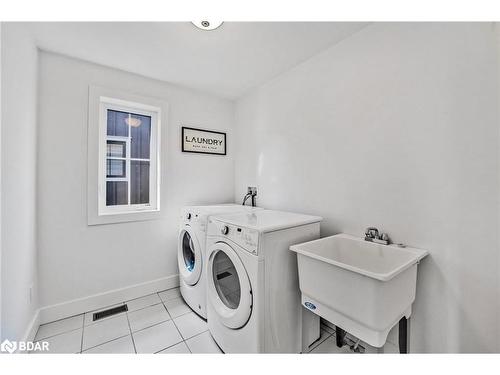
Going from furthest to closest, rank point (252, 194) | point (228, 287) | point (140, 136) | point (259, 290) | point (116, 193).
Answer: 1. point (252, 194)
2. point (140, 136)
3. point (116, 193)
4. point (228, 287)
5. point (259, 290)

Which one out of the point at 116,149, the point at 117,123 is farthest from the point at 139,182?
the point at 117,123

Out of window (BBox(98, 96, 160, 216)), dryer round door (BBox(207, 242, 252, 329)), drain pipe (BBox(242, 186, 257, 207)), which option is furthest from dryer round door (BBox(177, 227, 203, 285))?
drain pipe (BBox(242, 186, 257, 207))

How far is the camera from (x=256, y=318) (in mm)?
1188

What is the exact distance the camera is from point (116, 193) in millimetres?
2105

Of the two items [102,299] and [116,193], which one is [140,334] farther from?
[116,193]

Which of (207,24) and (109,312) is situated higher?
(207,24)

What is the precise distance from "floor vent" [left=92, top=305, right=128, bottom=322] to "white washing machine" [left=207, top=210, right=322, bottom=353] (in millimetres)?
941

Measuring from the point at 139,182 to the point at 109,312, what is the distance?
1216 mm

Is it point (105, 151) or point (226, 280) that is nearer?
point (226, 280)

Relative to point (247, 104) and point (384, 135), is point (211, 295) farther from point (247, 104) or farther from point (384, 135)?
point (247, 104)

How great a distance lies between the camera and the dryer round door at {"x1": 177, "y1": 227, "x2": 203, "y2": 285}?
1775 mm

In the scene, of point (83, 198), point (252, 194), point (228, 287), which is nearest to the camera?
point (228, 287)

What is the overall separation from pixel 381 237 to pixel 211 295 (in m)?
1.23
